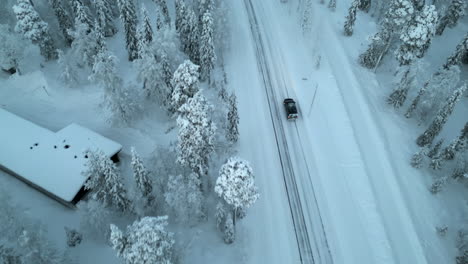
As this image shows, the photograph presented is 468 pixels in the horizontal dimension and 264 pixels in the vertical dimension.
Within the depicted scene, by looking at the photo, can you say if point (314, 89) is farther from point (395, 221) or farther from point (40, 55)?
point (40, 55)

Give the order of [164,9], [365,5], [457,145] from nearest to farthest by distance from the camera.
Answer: [457,145], [164,9], [365,5]

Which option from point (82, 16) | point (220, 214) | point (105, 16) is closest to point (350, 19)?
point (105, 16)

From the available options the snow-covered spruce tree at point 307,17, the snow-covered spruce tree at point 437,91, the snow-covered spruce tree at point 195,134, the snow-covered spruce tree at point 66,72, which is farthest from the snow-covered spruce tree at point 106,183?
the snow-covered spruce tree at point 307,17

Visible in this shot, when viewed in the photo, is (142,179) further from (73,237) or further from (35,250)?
(35,250)

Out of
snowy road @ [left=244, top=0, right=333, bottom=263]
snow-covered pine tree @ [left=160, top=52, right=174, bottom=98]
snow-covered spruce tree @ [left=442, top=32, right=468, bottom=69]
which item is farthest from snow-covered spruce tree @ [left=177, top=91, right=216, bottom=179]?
snow-covered spruce tree @ [left=442, top=32, right=468, bottom=69]

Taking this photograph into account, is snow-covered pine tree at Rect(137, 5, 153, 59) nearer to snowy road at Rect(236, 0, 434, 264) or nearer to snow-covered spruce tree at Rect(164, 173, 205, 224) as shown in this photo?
snowy road at Rect(236, 0, 434, 264)

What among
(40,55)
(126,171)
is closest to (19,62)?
(40,55)
